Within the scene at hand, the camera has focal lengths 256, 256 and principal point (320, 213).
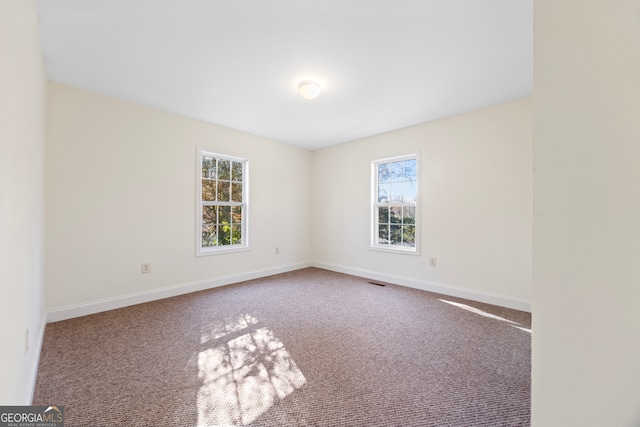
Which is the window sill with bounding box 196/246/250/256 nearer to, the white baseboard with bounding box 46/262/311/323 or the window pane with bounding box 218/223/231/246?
the window pane with bounding box 218/223/231/246

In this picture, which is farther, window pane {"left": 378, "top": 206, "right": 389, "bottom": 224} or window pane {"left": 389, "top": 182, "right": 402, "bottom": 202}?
window pane {"left": 378, "top": 206, "right": 389, "bottom": 224}

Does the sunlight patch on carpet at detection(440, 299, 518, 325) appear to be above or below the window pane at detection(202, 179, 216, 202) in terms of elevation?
below

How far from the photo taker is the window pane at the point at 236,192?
13.7ft

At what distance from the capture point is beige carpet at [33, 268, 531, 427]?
4.57 feet

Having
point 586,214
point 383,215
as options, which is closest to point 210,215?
point 383,215

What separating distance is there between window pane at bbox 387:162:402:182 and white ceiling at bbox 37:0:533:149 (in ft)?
3.30

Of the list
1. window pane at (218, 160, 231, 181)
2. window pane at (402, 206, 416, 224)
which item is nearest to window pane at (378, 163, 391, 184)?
window pane at (402, 206, 416, 224)

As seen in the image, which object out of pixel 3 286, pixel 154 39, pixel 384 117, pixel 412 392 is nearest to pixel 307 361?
pixel 412 392

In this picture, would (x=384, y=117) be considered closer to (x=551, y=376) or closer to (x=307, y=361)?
(x=307, y=361)

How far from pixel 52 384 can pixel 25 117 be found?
1.62 metres

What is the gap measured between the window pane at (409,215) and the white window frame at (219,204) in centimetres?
257

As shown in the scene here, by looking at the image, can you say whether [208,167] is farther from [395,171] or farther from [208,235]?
[395,171]

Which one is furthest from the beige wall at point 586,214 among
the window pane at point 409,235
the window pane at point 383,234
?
the window pane at point 383,234

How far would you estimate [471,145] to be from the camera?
11.0 ft
